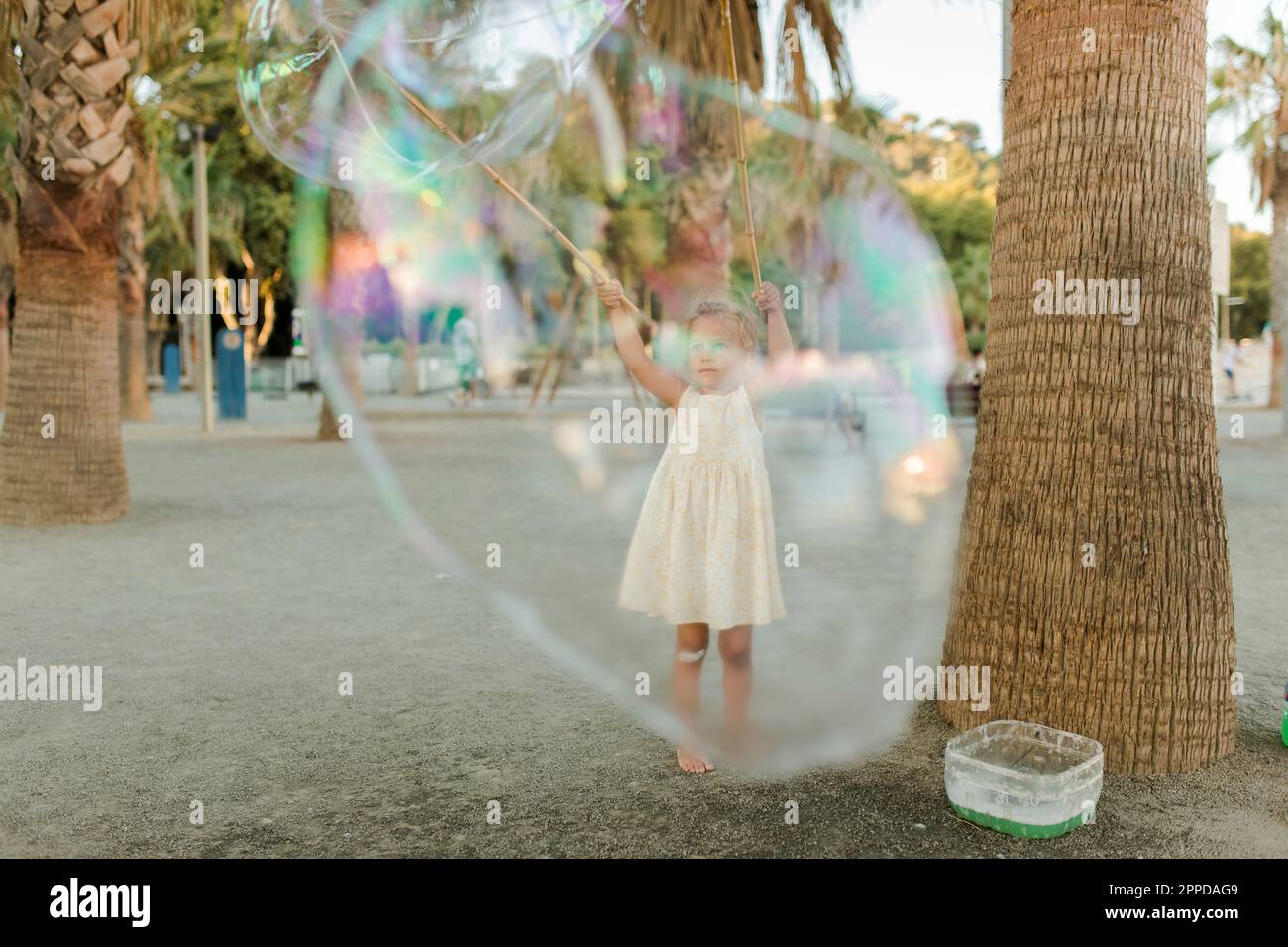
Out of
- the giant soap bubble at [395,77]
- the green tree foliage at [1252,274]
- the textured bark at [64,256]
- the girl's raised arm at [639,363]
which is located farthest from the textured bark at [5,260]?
the green tree foliage at [1252,274]

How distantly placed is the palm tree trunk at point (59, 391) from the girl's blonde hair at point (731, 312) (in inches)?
278

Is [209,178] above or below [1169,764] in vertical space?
above

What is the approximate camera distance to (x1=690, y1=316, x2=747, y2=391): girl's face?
391 cm

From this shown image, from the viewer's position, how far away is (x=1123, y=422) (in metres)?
3.86

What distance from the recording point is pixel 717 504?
12.6 feet

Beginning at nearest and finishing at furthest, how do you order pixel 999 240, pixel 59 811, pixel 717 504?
pixel 59 811, pixel 717 504, pixel 999 240

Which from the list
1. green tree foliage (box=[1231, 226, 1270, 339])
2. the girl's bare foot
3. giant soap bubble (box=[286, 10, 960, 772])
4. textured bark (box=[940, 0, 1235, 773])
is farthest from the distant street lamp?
green tree foliage (box=[1231, 226, 1270, 339])

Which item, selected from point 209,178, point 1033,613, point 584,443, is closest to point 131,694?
point 1033,613

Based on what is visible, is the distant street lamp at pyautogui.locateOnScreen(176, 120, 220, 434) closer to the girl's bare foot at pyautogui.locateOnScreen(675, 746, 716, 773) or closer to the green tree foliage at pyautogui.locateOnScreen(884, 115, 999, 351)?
the girl's bare foot at pyautogui.locateOnScreen(675, 746, 716, 773)

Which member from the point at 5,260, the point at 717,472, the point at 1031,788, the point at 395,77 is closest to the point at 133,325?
the point at 5,260

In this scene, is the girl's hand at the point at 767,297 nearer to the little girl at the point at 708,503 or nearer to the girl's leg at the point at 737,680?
the little girl at the point at 708,503

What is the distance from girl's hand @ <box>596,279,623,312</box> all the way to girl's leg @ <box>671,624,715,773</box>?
109 cm
